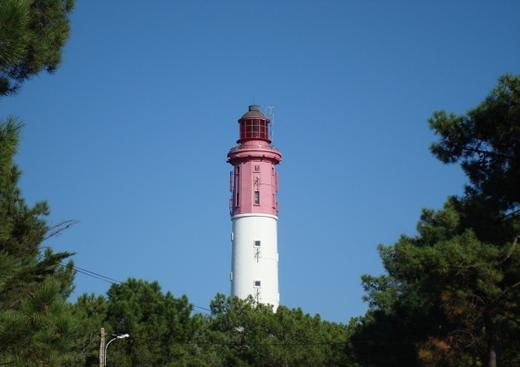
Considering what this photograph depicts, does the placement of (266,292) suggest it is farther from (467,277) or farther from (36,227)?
(467,277)

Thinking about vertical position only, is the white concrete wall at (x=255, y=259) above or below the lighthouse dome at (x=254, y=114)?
below

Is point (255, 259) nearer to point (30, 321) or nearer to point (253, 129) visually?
point (253, 129)

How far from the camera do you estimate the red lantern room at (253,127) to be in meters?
A: 58.5

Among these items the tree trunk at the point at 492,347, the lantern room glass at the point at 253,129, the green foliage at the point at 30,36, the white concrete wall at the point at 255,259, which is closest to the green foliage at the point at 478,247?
the tree trunk at the point at 492,347

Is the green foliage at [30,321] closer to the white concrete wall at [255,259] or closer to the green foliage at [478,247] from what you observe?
the green foliage at [478,247]

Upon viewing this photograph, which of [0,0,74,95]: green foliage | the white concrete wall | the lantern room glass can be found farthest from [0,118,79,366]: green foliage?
the lantern room glass

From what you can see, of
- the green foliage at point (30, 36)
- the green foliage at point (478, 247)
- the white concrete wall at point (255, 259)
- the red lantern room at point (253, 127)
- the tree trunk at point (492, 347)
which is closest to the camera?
the green foliage at point (30, 36)

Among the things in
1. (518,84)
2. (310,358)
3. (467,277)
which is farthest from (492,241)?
(310,358)

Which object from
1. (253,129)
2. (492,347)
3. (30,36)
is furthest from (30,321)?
(253,129)

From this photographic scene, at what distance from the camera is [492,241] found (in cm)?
1969

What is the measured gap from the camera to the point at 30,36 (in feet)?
35.4

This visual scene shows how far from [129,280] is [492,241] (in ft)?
76.4

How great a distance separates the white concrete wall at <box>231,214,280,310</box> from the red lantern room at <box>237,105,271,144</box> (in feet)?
18.3

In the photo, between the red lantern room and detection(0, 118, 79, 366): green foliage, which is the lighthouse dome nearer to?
the red lantern room
